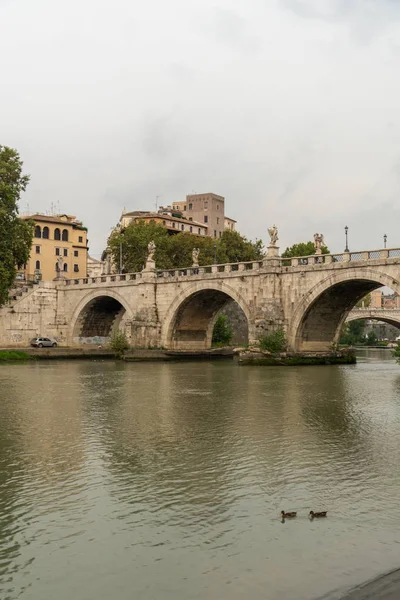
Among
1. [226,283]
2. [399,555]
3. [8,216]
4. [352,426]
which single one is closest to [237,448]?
[352,426]

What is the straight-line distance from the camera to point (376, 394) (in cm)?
2312

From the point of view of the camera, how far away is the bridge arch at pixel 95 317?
55812mm

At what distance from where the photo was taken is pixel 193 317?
50625mm

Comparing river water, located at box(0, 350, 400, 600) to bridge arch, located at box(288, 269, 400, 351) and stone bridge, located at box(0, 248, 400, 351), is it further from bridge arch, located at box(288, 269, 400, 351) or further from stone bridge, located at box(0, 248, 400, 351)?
stone bridge, located at box(0, 248, 400, 351)

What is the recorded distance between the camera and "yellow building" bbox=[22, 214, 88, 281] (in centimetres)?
6962

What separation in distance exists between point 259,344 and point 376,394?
1570cm

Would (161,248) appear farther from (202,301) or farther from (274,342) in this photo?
(274,342)

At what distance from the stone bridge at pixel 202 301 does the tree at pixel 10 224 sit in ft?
25.7

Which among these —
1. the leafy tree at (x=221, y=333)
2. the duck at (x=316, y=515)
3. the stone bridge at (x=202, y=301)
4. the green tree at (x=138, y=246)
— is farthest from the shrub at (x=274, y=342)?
the duck at (x=316, y=515)

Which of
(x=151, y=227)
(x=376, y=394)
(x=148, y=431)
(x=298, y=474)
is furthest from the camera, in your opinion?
(x=151, y=227)

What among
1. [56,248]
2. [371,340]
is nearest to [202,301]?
[56,248]

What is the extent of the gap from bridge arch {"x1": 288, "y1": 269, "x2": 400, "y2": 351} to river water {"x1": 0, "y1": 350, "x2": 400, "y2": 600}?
17.5 m

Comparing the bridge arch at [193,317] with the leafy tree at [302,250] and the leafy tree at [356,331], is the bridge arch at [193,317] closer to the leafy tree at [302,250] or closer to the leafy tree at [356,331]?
the leafy tree at [302,250]

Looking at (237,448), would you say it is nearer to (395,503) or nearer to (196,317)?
(395,503)
